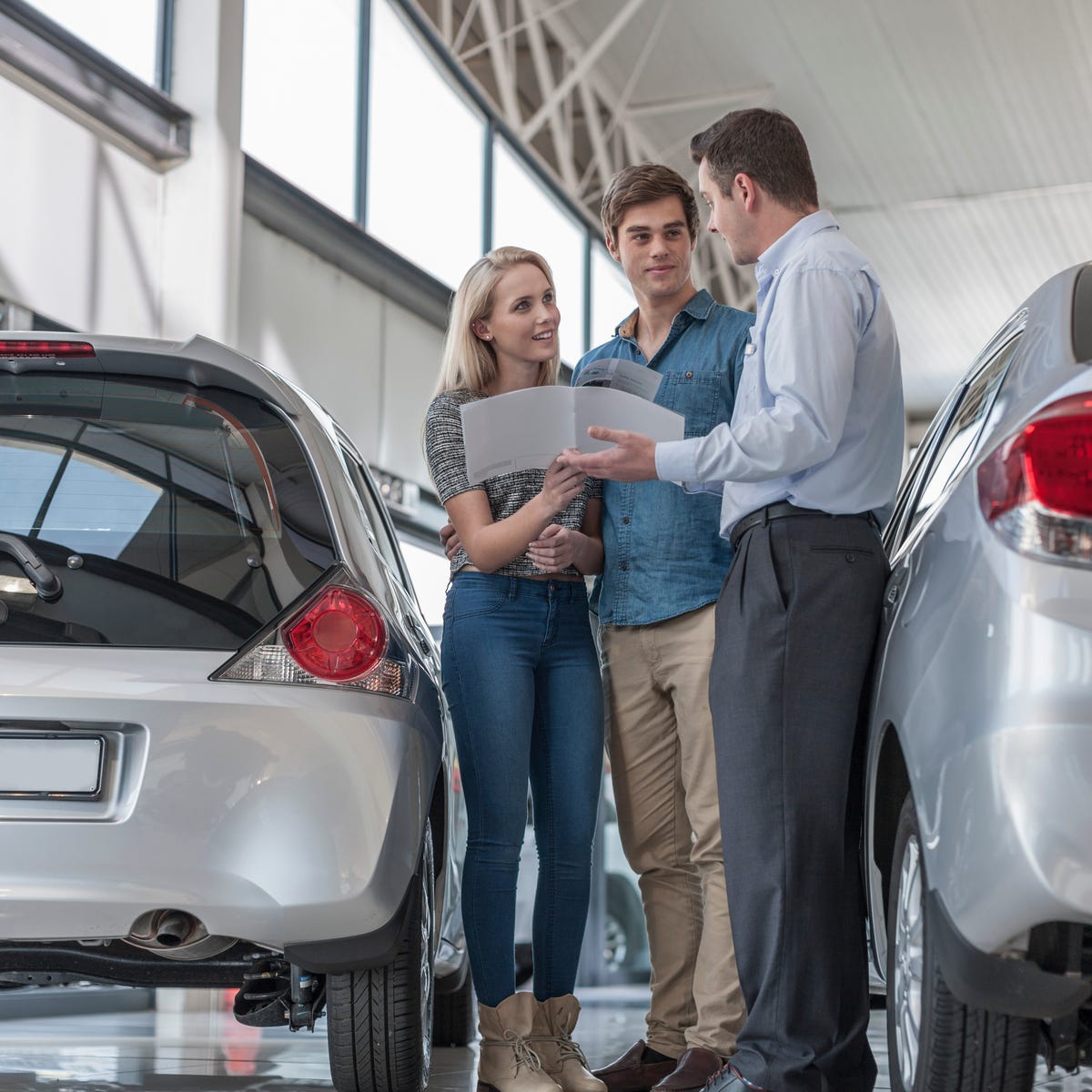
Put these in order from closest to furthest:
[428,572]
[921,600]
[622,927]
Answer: [921,600], [428,572], [622,927]

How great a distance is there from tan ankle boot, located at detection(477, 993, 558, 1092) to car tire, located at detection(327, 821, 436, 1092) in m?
0.37

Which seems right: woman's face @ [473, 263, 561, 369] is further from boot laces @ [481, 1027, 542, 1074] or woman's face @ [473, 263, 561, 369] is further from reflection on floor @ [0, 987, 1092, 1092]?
reflection on floor @ [0, 987, 1092, 1092]

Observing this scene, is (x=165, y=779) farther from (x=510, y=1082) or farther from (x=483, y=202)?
(x=483, y=202)

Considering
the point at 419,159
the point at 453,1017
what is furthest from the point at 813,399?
the point at 419,159

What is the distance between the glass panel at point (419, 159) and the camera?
10.4m

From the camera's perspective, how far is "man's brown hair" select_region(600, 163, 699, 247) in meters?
3.46

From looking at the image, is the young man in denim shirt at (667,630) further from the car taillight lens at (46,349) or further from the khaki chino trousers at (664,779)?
the car taillight lens at (46,349)

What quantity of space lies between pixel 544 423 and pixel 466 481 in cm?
42

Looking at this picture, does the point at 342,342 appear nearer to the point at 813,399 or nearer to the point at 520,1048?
the point at 520,1048

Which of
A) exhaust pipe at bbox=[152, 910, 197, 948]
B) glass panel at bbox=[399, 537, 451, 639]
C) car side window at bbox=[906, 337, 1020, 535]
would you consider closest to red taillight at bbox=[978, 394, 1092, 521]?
car side window at bbox=[906, 337, 1020, 535]

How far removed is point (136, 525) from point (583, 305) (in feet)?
40.1

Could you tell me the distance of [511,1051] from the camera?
3.12m

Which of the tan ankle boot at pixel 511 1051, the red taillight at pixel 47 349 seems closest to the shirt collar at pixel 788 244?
the red taillight at pixel 47 349

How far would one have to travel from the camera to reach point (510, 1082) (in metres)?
3.08
